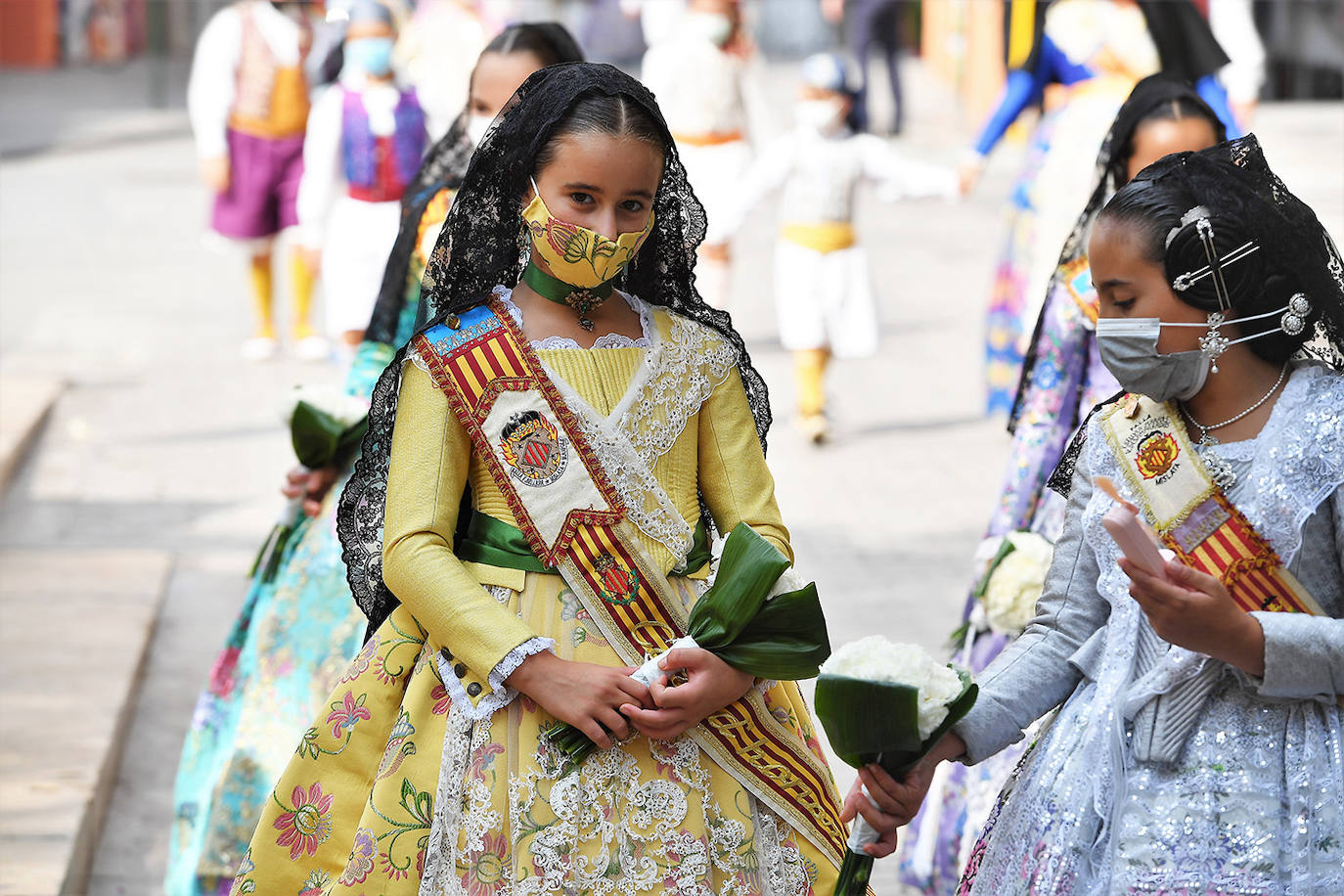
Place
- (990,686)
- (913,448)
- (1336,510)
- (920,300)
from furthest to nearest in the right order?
(920,300) → (913,448) → (990,686) → (1336,510)

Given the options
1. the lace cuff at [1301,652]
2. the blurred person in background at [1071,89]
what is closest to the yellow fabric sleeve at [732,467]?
the lace cuff at [1301,652]

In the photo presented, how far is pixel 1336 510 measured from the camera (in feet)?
7.65

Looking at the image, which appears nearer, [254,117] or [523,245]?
[523,245]

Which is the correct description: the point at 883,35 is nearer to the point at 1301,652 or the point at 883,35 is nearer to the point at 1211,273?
the point at 1211,273

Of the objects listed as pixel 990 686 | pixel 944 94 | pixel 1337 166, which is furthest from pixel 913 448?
pixel 944 94

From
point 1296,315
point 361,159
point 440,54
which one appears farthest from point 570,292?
point 440,54

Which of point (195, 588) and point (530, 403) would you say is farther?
point (195, 588)

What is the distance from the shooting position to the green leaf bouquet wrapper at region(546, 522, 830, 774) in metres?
2.42

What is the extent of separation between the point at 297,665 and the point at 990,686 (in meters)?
1.99

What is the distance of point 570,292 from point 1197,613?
104cm

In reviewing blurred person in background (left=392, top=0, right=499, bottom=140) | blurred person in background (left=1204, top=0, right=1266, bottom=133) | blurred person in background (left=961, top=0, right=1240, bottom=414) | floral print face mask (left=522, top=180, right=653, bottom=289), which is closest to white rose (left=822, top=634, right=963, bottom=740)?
floral print face mask (left=522, top=180, right=653, bottom=289)

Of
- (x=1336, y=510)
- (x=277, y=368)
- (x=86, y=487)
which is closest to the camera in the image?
(x=1336, y=510)

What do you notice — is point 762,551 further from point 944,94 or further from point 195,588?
point 944,94

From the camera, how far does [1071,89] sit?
23.2 ft
